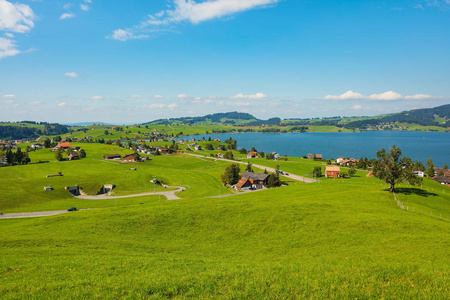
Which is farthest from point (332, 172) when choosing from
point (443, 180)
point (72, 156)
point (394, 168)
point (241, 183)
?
point (72, 156)

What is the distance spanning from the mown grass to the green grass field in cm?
10

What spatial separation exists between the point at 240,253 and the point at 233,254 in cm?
93

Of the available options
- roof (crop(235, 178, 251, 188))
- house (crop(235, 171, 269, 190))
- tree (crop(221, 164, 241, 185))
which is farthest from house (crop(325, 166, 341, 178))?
tree (crop(221, 164, 241, 185))

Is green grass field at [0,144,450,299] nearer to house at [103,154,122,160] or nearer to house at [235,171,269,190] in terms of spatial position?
house at [235,171,269,190]

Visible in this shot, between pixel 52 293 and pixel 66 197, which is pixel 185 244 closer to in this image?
pixel 52 293

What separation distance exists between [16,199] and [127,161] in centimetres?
9583

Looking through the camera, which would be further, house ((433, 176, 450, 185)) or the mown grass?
house ((433, 176, 450, 185))

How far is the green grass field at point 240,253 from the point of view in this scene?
13.5 meters

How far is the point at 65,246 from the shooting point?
25875 millimetres

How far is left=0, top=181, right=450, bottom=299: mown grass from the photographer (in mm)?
13492

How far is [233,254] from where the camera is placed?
25.3 m

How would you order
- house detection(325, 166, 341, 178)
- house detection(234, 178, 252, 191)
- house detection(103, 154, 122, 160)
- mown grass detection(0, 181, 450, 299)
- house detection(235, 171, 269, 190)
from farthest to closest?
house detection(103, 154, 122, 160)
house detection(325, 166, 341, 178)
house detection(235, 171, 269, 190)
house detection(234, 178, 252, 191)
mown grass detection(0, 181, 450, 299)

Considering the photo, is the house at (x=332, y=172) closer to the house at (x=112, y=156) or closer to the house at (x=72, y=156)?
the house at (x=112, y=156)

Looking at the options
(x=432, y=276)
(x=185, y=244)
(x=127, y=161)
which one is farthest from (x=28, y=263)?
(x=127, y=161)
